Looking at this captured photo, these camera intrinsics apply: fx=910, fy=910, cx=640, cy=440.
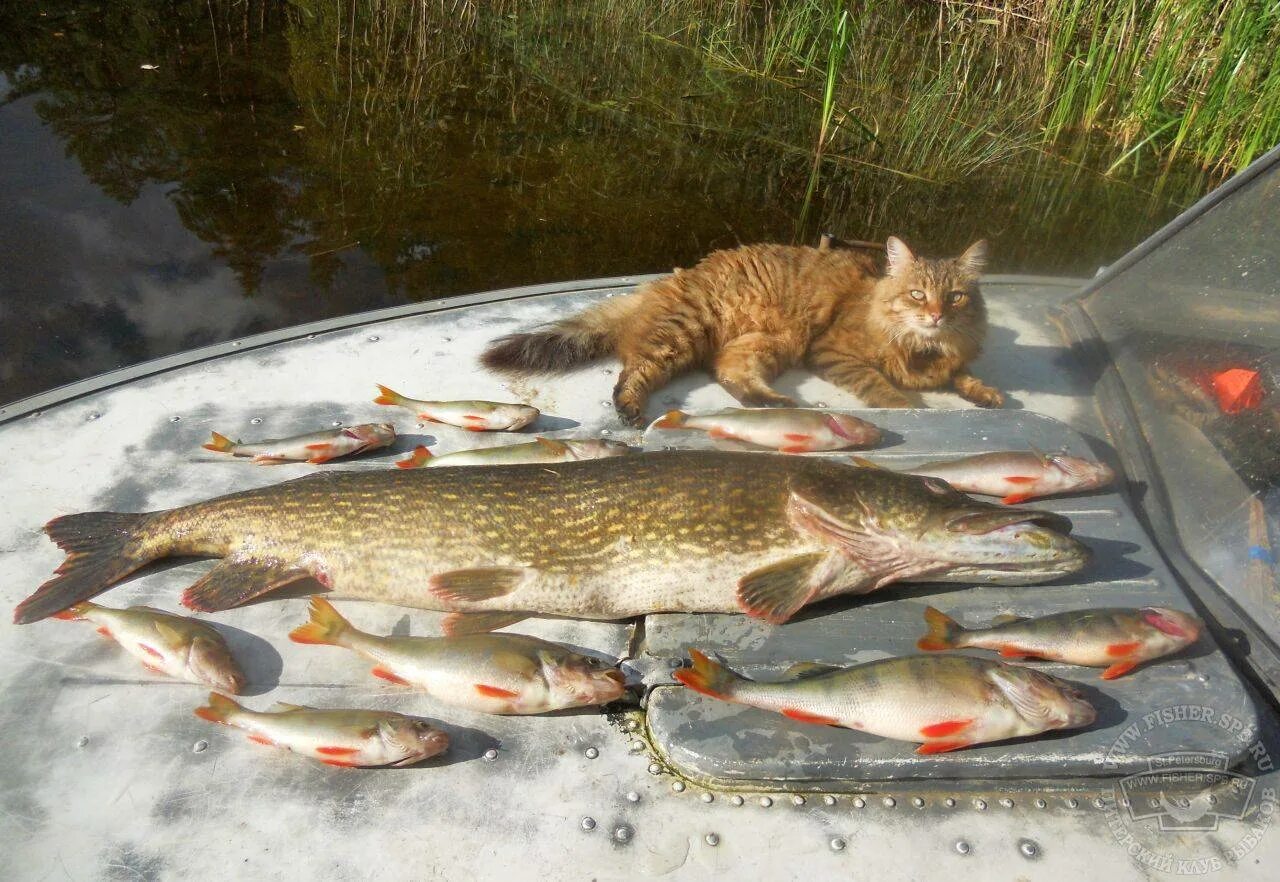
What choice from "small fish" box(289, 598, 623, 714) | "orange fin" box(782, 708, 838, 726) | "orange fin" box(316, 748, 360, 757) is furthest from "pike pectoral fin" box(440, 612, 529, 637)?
"orange fin" box(782, 708, 838, 726)

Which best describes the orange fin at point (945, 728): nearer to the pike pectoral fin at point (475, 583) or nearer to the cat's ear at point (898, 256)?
the pike pectoral fin at point (475, 583)

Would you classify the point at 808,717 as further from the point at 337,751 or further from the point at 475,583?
the point at 337,751

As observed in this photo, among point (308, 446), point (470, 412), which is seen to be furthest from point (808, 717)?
point (308, 446)

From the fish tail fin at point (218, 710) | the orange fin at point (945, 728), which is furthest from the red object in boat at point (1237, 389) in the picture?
the fish tail fin at point (218, 710)

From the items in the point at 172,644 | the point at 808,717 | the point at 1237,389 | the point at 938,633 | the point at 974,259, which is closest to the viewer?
the point at 808,717

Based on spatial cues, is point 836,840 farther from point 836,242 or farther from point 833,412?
point 836,242
